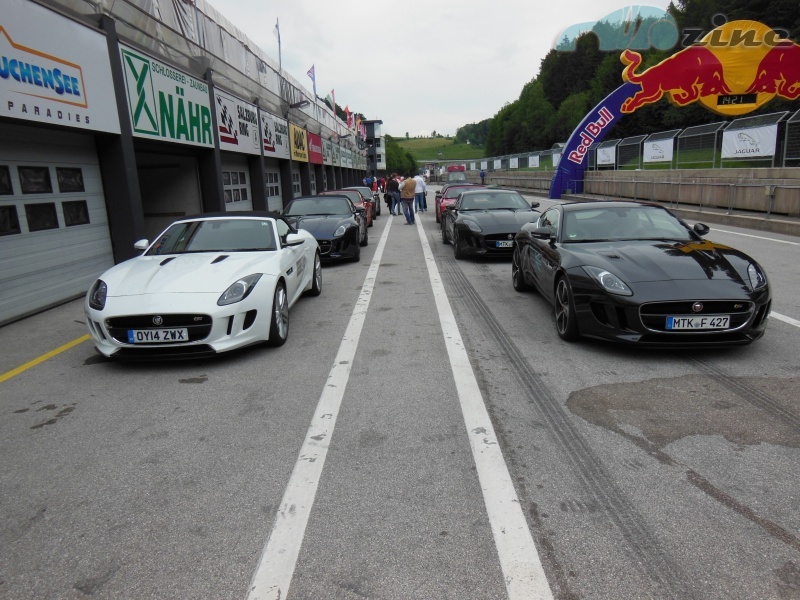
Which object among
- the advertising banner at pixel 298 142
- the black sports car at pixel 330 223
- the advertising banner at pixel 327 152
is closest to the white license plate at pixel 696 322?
the black sports car at pixel 330 223

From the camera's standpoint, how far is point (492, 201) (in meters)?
12.0

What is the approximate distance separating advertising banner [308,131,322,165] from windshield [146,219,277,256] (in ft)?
75.0

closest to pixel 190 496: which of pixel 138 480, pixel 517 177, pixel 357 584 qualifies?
pixel 138 480

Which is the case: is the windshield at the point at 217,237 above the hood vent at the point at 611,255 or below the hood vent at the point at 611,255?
above

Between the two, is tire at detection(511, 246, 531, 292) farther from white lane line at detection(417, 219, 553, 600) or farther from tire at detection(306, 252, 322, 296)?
white lane line at detection(417, 219, 553, 600)

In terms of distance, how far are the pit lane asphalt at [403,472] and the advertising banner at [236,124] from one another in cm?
1080

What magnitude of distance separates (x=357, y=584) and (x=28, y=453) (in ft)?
8.12

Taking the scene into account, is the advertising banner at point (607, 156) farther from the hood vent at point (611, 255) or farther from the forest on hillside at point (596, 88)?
the hood vent at point (611, 255)

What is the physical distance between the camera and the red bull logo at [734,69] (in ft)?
73.5

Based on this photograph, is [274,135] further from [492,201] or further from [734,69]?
[734,69]

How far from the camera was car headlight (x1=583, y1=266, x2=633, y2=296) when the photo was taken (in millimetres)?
4785

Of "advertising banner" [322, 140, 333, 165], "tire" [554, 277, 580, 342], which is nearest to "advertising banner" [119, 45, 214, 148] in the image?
"tire" [554, 277, 580, 342]

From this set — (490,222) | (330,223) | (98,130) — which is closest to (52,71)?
(98,130)

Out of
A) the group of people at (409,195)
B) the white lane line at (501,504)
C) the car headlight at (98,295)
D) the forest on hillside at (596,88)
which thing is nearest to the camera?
the white lane line at (501,504)
